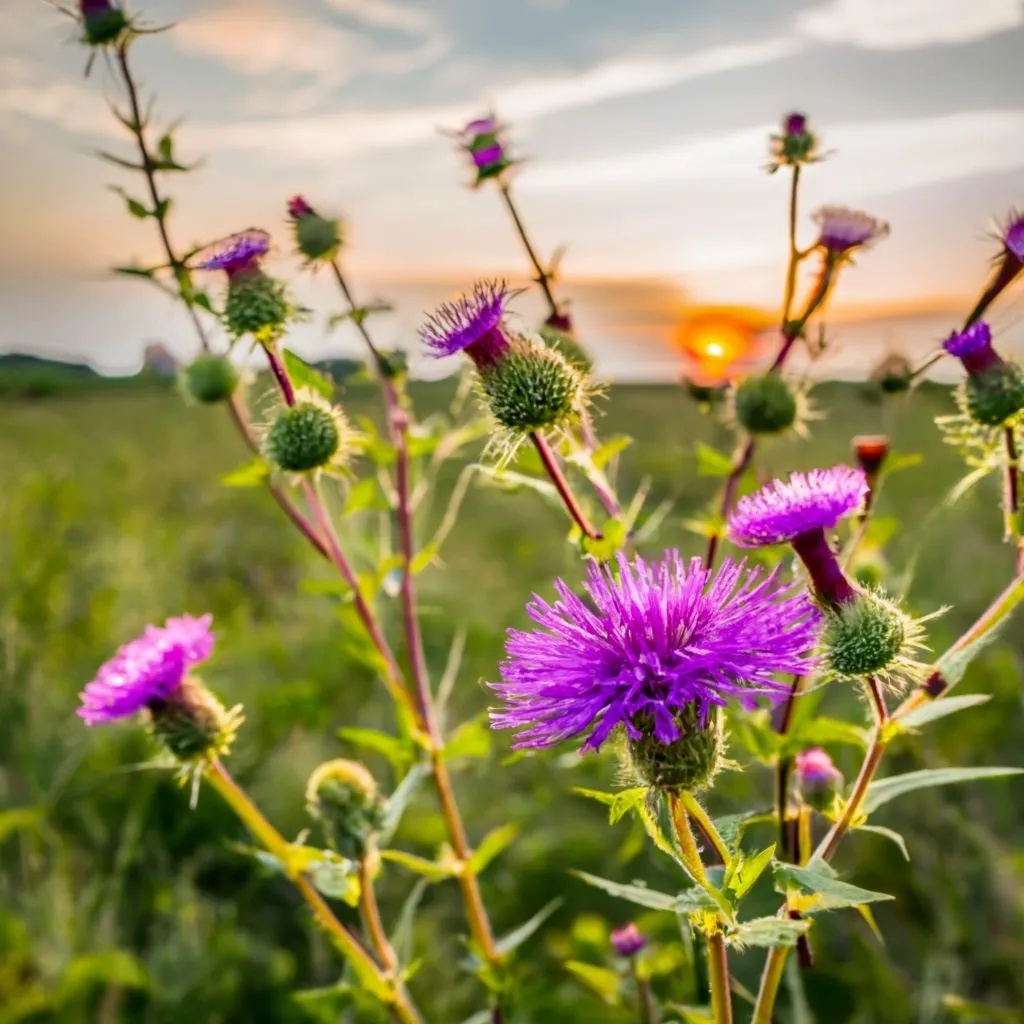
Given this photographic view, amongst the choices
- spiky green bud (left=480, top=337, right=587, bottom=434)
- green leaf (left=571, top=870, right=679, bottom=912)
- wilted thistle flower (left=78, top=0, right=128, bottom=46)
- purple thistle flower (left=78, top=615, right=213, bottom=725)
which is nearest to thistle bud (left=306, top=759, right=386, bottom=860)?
purple thistle flower (left=78, top=615, right=213, bottom=725)

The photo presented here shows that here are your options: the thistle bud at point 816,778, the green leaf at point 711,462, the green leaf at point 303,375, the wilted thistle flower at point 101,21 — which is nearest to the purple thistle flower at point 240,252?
the green leaf at point 303,375

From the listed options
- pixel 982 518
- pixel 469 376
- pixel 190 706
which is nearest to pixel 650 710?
pixel 469 376

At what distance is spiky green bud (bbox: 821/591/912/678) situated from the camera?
109cm

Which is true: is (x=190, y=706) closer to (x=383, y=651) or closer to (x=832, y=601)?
(x=383, y=651)

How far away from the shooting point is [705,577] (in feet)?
3.37

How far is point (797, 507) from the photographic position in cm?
111

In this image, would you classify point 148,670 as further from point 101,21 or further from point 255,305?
point 101,21

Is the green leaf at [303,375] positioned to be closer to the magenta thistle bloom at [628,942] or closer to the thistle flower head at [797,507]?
the thistle flower head at [797,507]

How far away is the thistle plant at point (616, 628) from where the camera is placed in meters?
0.99

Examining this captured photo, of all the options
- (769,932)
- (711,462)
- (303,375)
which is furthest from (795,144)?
(769,932)

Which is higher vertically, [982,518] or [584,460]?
[982,518]

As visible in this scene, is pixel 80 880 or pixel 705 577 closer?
pixel 705 577

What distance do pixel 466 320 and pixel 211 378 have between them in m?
0.66

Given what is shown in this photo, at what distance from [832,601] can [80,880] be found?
3.16 m
